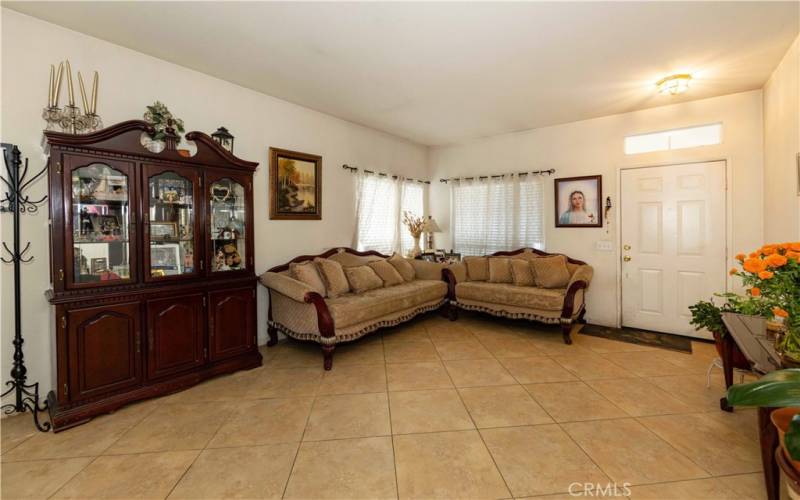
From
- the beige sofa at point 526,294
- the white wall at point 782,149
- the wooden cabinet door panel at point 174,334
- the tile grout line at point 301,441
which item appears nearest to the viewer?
the tile grout line at point 301,441

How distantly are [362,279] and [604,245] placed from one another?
3.17 metres

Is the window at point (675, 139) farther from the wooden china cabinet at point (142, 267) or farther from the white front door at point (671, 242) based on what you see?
the wooden china cabinet at point (142, 267)

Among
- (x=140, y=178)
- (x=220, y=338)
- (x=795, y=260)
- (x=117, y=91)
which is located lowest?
(x=220, y=338)

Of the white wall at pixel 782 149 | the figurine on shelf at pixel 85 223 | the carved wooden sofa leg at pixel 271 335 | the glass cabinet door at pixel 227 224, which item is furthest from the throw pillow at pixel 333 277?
the white wall at pixel 782 149

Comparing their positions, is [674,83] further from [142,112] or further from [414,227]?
[142,112]

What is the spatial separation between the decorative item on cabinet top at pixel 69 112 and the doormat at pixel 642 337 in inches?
204

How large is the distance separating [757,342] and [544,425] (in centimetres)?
126

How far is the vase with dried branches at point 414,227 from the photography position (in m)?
5.51

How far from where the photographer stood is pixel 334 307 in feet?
10.7

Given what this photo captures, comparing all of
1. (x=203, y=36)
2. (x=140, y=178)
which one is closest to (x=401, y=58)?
(x=203, y=36)

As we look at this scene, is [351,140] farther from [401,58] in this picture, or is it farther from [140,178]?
[140,178]

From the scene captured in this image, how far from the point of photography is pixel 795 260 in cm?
143

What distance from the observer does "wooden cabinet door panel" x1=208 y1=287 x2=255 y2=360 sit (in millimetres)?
2916

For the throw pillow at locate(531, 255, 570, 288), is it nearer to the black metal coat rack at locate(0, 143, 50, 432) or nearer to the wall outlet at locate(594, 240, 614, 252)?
the wall outlet at locate(594, 240, 614, 252)
